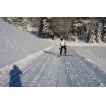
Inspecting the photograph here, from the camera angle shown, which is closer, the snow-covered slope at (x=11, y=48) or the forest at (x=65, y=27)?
the snow-covered slope at (x=11, y=48)

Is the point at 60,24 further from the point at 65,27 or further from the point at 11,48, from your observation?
the point at 11,48

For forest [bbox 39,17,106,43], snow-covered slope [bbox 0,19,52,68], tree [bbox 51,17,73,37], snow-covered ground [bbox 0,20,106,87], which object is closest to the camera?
snow-covered ground [bbox 0,20,106,87]

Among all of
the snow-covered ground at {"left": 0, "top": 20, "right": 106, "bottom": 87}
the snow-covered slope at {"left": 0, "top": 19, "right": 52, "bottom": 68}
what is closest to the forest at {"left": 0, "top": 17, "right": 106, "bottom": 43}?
the snow-covered slope at {"left": 0, "top": 19, "right": 52, "bottom": 68}

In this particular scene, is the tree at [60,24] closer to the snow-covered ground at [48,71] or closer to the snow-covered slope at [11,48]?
the snow-covered slope at [11,48]

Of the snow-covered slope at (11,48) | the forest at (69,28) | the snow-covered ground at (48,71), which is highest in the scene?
the forest at (69,28)

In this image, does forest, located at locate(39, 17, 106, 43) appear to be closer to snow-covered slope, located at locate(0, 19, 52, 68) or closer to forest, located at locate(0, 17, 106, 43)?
forest, located at locate(0, 17, 106, 43)

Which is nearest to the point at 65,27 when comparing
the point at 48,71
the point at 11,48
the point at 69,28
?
the point at 69,28

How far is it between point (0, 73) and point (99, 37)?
33.8 m

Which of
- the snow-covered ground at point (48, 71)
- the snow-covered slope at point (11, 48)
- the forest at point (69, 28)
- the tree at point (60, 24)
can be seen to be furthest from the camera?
the forest at point (69, 28)

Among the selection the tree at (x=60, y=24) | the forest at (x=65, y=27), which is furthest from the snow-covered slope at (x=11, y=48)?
the tree at (x=60, y=24)

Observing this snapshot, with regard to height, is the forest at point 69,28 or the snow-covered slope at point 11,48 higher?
the forest at point 69,28
